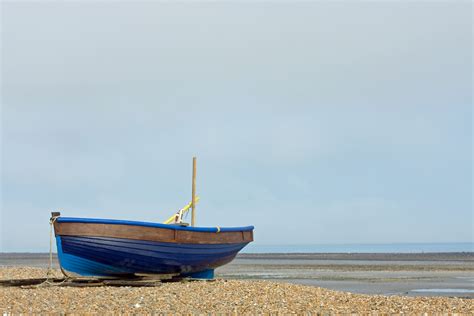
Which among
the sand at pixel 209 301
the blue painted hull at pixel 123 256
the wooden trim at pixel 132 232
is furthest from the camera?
the blue painted hull at pixel 123 256

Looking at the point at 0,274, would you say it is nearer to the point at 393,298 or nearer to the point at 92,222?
the point at 92,222

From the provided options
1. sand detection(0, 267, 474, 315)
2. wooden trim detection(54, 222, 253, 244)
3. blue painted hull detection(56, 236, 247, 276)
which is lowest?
sand detection(0, 267, 474, 315)

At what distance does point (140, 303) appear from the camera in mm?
16109

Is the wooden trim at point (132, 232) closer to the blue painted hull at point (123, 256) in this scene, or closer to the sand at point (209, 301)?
the blue painted hull at point (123, 256)

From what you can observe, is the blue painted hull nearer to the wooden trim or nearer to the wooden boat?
the wooden boat

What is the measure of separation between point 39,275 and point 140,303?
13.2 metres

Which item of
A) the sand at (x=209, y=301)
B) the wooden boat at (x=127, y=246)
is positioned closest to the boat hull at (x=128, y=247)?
the wooden boat at (x=127, y=246)

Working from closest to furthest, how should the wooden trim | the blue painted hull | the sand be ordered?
the sand → the wooden trim → the blue painted hull

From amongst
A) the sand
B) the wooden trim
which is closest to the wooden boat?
the wooden trim

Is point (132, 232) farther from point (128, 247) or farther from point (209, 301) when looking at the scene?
point (209, 301)

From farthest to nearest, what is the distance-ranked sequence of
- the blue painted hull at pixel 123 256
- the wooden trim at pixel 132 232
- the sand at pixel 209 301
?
the blue painted hull at pixel 123 256 < the wooden trim at pixel 132 232 < the sand at pixel 209 301

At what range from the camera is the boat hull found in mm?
20656

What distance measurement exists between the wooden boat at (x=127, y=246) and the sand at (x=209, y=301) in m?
1.45

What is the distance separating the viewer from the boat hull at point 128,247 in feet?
67.8
